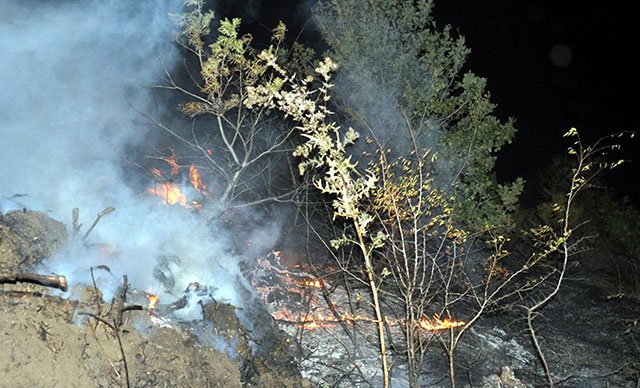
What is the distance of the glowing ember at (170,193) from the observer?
13708mm

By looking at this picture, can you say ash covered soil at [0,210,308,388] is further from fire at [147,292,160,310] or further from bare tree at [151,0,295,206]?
bare tree at [151,0,295,206]

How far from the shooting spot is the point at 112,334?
7.82 meters

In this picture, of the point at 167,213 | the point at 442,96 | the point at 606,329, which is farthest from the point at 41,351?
the point at 606,329

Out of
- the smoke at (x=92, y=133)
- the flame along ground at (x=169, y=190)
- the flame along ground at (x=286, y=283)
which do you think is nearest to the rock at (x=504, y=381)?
the flame along ground at (x=286, y=283)

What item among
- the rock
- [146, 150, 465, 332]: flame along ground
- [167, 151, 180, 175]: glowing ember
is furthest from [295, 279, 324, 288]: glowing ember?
[167, 151, 180, 175]: glowing ember

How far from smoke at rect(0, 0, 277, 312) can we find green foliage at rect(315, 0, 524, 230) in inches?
192

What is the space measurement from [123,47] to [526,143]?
102 ft

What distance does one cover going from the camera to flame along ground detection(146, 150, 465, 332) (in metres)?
11.6

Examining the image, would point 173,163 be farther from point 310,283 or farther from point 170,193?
point 310,283

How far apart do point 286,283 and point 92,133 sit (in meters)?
6.39

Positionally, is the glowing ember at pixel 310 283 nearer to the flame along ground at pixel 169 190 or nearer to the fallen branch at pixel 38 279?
the flame along ground at pixel 169 190

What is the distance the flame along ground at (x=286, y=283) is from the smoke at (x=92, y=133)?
1.16 m

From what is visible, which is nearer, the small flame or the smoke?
the smoke

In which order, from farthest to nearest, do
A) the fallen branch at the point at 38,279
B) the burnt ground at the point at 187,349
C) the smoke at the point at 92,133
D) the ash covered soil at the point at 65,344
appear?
the smoke at the point at 92,133
the burnt ground at the point at 187,349
the ash covered soil at the point at 65,344
the fallen branch at the point at 38,279
